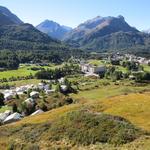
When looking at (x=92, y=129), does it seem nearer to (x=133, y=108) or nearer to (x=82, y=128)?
(x=82, y=128)

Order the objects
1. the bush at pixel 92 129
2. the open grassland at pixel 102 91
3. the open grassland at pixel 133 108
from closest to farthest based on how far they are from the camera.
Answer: the bush at pixel 92 129 < the open grassland at pixel 133 108 < the open grassland at pixel 102 91

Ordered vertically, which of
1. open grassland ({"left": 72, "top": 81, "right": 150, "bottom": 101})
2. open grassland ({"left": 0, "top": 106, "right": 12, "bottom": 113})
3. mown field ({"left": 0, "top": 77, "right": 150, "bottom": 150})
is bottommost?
open grassland ({"left": 0, "top": 106, "right": 12, "bottom": 113})

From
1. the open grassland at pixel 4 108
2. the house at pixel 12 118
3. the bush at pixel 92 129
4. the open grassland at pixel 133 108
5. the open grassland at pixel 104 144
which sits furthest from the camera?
the open grassland at pixel 4 108

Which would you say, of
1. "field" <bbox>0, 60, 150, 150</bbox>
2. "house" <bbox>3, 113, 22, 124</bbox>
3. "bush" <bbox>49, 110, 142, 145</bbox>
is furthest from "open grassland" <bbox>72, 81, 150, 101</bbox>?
"bush" <bbox>49, 110, 142, 145</bbox>

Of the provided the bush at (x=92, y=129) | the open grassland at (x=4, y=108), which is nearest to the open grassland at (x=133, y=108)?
the bush at (x=92, y=129)

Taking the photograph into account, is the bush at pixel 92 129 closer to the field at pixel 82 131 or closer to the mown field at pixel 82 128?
the field at pixel 82 131

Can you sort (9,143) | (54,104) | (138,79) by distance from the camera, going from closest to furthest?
1. (9,143)
2. (54,104)
3. (138,79)

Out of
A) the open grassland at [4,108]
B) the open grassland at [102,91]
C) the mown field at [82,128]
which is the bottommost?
the open grassland at [4,108]

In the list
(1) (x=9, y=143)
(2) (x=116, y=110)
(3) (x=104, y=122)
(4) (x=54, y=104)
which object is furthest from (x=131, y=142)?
(4) (x=54, y=104)

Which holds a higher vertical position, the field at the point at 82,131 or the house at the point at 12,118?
the field at the point at 82,131

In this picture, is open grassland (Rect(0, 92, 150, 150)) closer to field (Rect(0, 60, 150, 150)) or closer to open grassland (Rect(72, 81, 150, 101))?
field (Rect(0, 60, 150, 150))

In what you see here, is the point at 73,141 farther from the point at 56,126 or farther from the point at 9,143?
Answer: the point at 9,143
